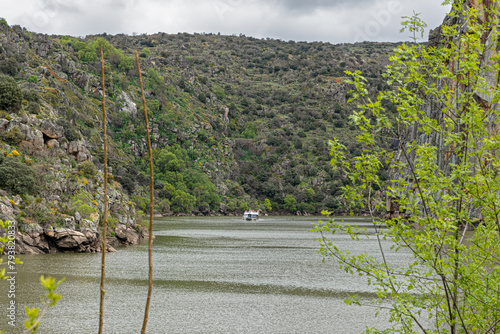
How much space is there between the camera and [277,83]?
182625 millimetres

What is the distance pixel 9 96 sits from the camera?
144 feet

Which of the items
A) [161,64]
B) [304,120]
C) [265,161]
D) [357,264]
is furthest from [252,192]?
[357,264]

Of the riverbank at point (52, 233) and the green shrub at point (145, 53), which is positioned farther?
the green shrub at point (145, 53)

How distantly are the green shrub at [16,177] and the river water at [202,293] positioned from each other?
261 inches

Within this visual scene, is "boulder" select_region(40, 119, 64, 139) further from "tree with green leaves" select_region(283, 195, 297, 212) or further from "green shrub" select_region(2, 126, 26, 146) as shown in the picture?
"tree with green leaves" select_region(283, 195, 297, 212)

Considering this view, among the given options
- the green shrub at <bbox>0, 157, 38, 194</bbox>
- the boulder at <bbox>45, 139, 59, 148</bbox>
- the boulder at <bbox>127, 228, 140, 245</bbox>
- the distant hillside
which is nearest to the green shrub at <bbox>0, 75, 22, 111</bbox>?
the boulder at <bbox>45, 139, 59, 148</bbox>

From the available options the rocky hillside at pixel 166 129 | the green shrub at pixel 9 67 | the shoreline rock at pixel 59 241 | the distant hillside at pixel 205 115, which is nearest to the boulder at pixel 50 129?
the rocky hillside at pixel 166 129

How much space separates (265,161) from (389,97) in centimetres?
13449

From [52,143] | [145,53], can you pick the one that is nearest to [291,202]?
[145,53]

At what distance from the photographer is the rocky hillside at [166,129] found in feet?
145

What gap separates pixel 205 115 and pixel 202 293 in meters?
119

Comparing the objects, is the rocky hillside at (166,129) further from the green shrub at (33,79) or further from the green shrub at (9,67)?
the green shrub at (33,79)

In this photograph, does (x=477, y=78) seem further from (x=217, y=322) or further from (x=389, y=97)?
(x=217, y=322)

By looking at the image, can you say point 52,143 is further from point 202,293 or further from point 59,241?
point 202,293
